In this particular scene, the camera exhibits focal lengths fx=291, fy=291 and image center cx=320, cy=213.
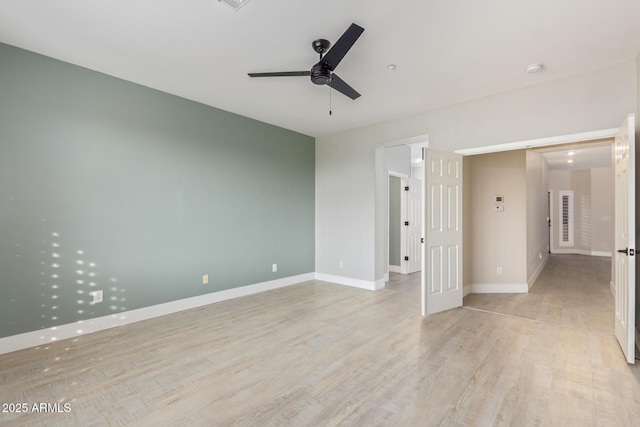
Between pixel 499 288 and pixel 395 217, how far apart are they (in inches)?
94.2

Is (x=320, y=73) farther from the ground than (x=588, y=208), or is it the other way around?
(x=320, y=73)

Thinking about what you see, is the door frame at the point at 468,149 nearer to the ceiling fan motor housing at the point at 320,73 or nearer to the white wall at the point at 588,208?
the ceiling fan motor housing at the point at 320,73

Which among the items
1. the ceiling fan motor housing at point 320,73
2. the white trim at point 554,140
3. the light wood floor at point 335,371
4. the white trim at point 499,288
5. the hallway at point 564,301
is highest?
the ceiling fan motor housing at point 320,73

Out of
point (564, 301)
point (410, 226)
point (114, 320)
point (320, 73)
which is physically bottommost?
point (564, 301)

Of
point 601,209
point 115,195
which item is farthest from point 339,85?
point 601,209

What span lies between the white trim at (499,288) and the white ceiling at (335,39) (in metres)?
2.98

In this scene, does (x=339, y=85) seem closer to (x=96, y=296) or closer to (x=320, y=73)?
(x=320, y=73)

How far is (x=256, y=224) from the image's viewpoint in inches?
187

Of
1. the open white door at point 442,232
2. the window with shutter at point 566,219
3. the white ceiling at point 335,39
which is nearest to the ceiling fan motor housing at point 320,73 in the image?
the white ceiling at point 335,39

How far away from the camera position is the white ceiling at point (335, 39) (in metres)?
2.15

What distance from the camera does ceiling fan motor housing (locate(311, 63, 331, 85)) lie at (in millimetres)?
2361

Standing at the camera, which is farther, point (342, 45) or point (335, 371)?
point (335, 371)

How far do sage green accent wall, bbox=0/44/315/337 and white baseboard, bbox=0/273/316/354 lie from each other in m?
0.07

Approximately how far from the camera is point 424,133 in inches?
168
